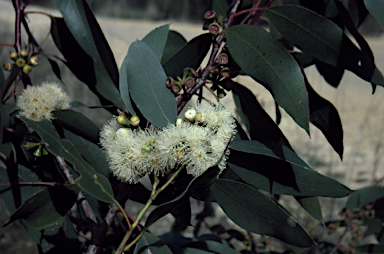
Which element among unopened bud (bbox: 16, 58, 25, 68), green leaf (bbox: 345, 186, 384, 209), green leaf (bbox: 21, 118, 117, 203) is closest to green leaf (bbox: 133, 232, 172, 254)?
green leaf (bbox: 21, 118, 117, 203)

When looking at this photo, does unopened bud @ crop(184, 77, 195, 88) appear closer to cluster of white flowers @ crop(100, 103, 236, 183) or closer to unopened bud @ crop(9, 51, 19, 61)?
cluster of white flowers @ crop(100, 103, 236, 183)

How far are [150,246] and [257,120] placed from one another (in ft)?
1.12

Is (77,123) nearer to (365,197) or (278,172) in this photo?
(278,172)

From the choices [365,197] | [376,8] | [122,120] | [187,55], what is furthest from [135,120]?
[365,197]

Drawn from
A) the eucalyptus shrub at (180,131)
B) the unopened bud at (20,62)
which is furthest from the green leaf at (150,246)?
the unopened bud at (20,62)

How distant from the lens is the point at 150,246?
0.56 meters

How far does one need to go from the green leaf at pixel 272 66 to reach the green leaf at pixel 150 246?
31cm

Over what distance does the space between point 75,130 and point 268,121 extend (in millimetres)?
407

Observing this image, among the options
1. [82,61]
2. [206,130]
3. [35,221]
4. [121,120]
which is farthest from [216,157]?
[82,61]

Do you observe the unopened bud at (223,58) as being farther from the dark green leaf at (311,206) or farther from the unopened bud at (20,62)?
the unopened bud at (20,62)

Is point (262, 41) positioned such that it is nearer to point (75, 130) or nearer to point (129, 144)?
point (129, 144)

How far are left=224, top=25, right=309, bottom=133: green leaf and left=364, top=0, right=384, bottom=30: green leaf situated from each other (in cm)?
19

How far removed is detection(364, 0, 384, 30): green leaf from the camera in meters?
0.61

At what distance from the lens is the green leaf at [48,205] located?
54cm
